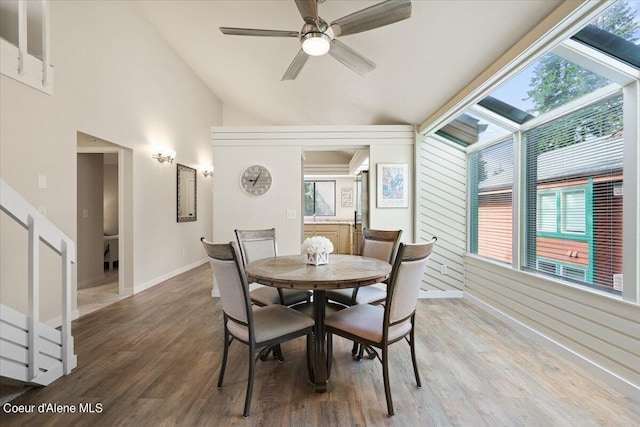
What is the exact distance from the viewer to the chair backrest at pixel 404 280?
5.65 feet

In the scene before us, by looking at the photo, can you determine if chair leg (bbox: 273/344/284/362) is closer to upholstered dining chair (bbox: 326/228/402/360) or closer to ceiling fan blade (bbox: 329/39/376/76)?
upholstered dining chair (bbox: 326/228/402/360)

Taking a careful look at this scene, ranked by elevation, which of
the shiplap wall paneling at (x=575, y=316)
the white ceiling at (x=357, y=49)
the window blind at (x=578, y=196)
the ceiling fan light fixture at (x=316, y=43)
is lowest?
the shiplap wall paneling at (x=575, y=316)

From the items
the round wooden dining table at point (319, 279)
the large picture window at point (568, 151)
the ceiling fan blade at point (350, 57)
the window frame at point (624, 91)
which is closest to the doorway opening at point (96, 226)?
the round wooden dining table at point (319, 279)

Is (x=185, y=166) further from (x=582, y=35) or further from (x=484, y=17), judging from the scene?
(x=582, y=35)

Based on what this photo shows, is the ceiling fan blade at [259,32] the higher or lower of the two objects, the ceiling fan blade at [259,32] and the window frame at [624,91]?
the higher

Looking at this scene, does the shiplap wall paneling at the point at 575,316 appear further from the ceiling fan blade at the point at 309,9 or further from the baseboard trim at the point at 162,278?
the baseboard trim at the point at 162,278

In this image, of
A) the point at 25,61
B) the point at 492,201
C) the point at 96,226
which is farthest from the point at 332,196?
the point at 25,61

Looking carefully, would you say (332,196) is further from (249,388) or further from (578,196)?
(249,388)

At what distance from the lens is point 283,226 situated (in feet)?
13.4

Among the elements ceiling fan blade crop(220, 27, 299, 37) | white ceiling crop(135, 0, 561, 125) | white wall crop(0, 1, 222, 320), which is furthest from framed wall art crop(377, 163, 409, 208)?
white wall crop(0, 1, 222, 320)

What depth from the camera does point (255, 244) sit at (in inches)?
117

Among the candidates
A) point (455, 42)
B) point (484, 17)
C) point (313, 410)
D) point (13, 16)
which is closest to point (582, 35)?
point (484, 17)

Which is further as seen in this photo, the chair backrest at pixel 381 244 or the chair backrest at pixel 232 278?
the chair backrest at pixel 381 244

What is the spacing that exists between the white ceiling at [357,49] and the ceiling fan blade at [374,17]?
0.59 metres
